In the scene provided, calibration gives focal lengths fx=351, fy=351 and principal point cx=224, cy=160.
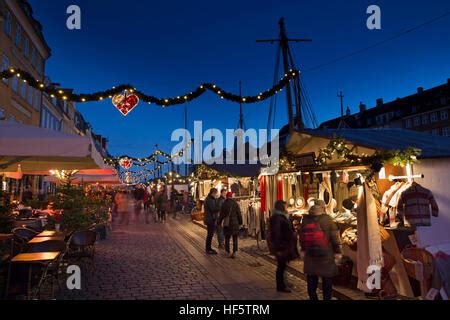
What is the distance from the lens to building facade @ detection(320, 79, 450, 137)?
169 feet

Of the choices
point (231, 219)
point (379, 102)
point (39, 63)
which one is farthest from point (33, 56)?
point (379, 102)

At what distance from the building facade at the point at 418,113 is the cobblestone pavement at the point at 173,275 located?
4111cm

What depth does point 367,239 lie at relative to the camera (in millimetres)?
6320

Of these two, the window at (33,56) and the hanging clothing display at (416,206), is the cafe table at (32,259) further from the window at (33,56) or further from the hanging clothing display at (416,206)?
the window at (33,56)

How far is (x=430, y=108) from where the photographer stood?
5269 centimetres

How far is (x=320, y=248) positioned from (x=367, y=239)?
4.76ft

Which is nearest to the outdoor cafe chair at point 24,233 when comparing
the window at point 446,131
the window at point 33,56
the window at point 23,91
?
the window at point 23,91

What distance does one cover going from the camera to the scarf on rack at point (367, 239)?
6.21 meters

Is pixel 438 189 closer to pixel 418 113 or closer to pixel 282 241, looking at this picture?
pixel 282 241

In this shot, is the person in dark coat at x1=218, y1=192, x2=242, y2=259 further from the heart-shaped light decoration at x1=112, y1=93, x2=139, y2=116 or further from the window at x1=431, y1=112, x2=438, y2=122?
the window at x1=431, y1=112, x2=438, y2=122

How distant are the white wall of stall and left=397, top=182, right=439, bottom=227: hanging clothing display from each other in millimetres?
529

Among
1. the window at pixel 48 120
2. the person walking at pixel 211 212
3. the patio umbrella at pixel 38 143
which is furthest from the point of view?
the window at pixel 48 120

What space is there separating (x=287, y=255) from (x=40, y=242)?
175 inches
